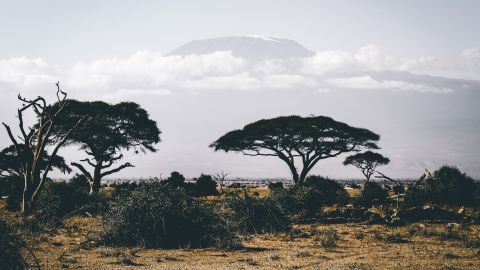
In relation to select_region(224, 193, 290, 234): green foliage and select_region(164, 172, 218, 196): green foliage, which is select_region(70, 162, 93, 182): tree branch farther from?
select_region(224, 193, 290, 234): green foliage

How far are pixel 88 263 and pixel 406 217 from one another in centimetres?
1456

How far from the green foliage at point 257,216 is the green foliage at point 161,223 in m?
3.08

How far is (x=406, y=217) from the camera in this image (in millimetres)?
20047

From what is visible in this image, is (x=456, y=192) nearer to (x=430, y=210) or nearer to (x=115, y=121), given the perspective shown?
(x=430, y=210)

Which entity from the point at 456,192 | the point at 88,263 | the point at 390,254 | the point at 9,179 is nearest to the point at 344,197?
the point at 456,192

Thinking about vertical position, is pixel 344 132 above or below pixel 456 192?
above

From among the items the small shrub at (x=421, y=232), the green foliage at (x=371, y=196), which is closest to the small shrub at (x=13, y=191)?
the green foliage at (x=371, y=196)

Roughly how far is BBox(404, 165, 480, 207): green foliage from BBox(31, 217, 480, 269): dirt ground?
301 inches

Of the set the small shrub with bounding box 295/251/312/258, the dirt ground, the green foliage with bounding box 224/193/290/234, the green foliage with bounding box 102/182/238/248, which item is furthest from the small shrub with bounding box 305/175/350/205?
→ the small shrub with bounding box 295/251/312/258

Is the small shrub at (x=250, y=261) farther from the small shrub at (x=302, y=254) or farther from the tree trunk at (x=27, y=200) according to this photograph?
the tree trunk at (x=27, y=200)

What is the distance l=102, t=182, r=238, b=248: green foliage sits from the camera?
13909mm

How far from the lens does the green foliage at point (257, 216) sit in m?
17.7

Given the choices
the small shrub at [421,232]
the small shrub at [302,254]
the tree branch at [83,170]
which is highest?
the tree branch at [83,170]

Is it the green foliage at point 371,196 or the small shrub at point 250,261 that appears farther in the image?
the green foliage at point 371,196
